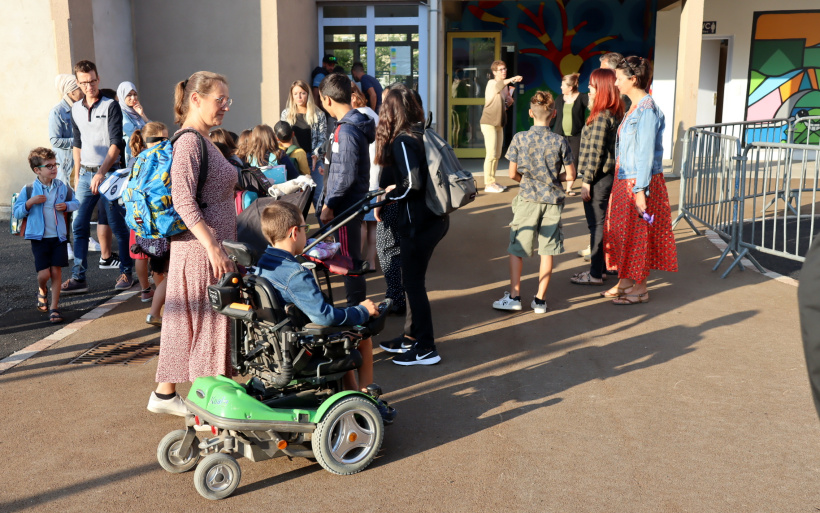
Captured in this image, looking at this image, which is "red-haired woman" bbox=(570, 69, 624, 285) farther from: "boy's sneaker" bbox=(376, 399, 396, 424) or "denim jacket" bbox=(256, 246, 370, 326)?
"denim jacket" bbox=(256, 246, 370, 326)

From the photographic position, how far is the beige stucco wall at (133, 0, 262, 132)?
40.7ft

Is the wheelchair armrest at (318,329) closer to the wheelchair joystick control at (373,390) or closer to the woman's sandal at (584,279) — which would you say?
the wheelchair joystick control at (373,390)

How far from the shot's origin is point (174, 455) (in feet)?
12.1

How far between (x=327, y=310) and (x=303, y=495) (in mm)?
869

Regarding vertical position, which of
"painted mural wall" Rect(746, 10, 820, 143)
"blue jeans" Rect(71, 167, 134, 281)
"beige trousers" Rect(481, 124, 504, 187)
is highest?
"painted mural wall" Rect(746, 10, 820, 143)

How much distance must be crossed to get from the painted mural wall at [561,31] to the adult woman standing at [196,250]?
13667 mm

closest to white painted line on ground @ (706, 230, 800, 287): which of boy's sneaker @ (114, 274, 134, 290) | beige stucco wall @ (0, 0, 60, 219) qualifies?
boy's sneaker @ (114, 274, 134, 290)

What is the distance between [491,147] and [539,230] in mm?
5850

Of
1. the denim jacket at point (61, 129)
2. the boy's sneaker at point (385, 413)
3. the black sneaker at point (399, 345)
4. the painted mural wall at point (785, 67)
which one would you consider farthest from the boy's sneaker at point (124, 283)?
the painted mural wall at point (785, 67)

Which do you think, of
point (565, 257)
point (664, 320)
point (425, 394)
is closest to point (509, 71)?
point (565, 257)

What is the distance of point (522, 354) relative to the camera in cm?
542

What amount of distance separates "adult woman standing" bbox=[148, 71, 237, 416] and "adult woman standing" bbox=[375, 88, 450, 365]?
1222 millimetres

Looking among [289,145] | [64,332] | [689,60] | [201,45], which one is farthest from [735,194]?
[201,45]

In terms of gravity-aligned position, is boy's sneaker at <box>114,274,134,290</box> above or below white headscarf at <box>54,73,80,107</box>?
below
